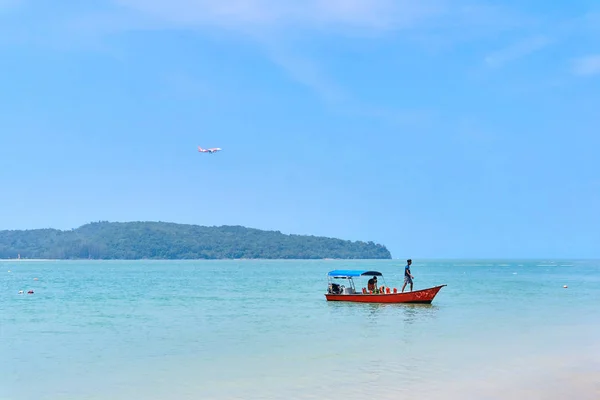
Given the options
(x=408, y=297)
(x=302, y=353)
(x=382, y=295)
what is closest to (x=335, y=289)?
(x=382, y=295)

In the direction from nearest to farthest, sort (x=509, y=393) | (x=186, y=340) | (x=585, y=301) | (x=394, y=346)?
(x=509, y=393) → (x=394, y=346) → (x=186, y=340) → (x=585, y=301)

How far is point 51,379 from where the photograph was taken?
1691 cm

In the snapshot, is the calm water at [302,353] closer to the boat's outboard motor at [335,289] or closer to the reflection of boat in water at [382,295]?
the reflection of boat in water at [382,295]

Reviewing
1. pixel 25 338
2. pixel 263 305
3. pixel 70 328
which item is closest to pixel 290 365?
pixel 25 338

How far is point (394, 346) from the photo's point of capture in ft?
71.6

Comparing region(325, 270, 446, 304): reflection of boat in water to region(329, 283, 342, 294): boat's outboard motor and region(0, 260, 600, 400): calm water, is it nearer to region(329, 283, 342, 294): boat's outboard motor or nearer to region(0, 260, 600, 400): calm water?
region(329, 283, 342, 294): boat's outboard motor

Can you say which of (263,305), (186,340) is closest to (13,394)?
(186,340)

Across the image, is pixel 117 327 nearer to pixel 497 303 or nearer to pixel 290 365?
pixel 290 365

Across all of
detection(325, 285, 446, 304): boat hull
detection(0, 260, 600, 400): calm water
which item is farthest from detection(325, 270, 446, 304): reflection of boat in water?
detection(0, 260, 600, 400): calm water


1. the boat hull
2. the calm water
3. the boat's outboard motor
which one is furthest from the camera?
the boat's outboard motor

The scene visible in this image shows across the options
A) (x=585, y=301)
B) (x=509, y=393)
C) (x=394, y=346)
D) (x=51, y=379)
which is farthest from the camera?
(x=585, y=301)

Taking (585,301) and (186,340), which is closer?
(186,340)

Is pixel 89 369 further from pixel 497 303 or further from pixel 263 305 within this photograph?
pixel 497 303

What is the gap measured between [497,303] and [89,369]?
95.3 feet
